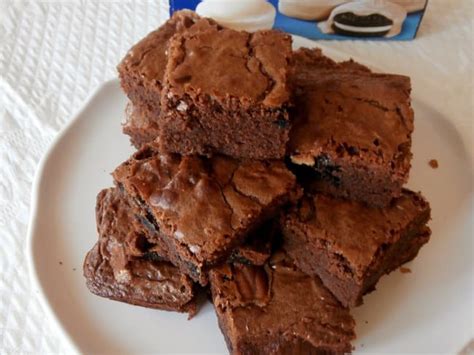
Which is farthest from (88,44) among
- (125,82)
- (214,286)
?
(214,286)

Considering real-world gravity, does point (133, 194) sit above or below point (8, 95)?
above

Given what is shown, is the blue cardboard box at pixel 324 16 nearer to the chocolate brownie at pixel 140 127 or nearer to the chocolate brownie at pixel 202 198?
the chocolate brownie at pixel 140 127

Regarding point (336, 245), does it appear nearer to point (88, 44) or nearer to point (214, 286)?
point (214, 286)

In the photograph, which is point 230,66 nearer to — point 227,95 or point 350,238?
point 227,95

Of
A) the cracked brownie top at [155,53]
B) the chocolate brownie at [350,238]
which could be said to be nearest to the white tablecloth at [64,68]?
the chocolate brownie at [350,238]

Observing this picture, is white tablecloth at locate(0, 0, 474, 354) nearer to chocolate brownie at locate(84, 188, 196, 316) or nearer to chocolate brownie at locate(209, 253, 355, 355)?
chocolate brownie at locate(84, 188, 196, 316)

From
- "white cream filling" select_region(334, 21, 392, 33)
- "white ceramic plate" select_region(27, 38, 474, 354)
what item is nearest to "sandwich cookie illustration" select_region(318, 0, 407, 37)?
"white cream filling" select_region(334, 21, 392, 33)
